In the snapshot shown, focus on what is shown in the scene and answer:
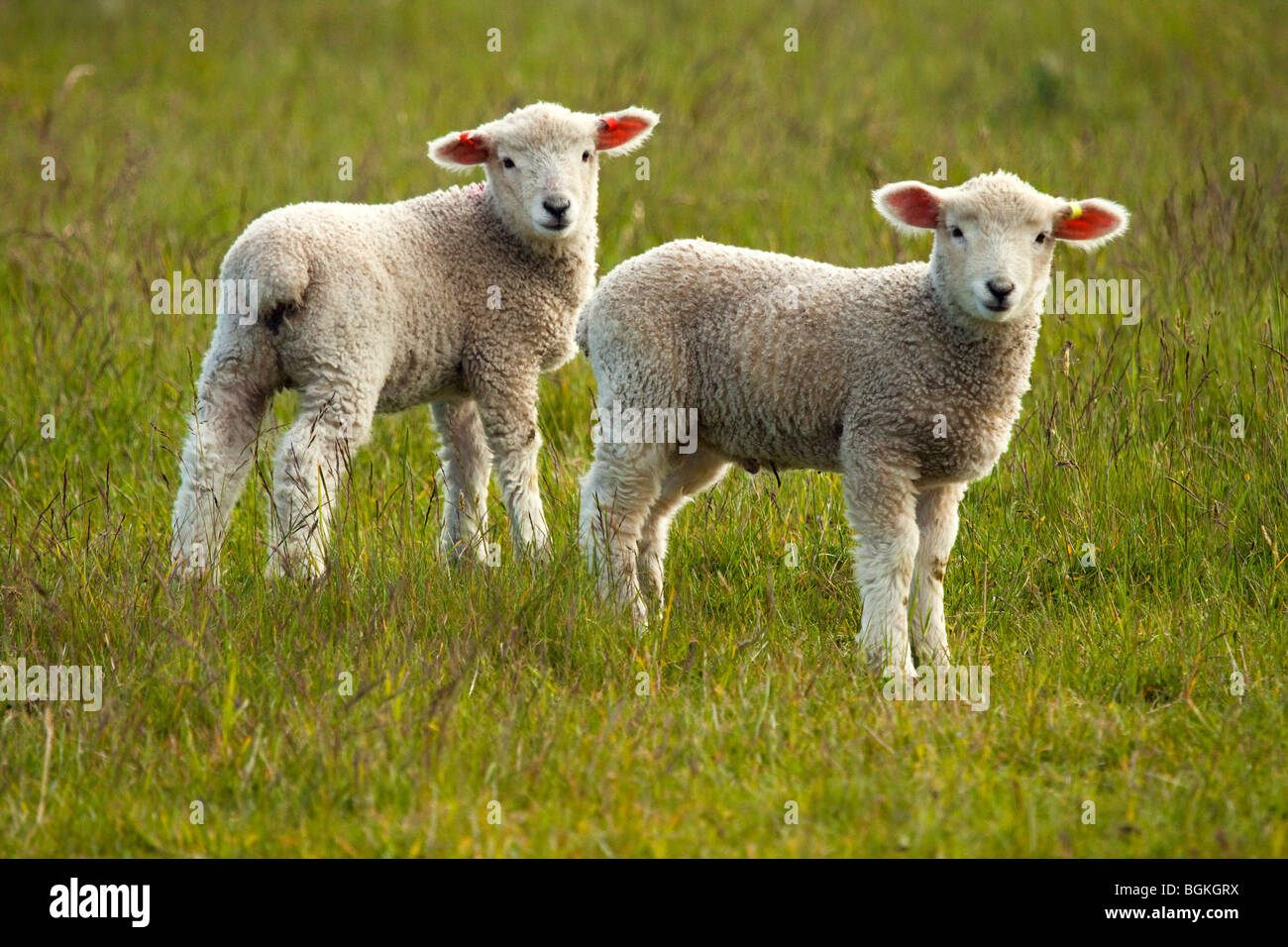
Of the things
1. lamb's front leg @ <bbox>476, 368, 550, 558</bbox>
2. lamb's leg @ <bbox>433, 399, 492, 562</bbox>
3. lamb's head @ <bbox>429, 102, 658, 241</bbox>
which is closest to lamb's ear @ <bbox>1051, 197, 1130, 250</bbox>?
lamb's head @ <bbox>429, 102, 658, 241</bbox>

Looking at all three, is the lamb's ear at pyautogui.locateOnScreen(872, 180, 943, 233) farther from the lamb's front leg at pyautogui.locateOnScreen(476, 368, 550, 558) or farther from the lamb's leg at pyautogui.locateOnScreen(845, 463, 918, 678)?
the lamb's front leg at pyautogui.locateOnScreen(476, 368, 550, 558)

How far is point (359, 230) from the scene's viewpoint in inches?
187

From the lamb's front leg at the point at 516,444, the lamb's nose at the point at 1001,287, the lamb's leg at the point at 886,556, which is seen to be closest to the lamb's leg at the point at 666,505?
the lamb's front leg at the point at 516,444

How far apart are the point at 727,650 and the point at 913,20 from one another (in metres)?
9.53

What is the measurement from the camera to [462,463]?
5371mm

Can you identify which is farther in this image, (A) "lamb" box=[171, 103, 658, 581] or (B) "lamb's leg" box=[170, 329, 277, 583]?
(B) "lamb's leg" box=[170, 329, 277, 583]

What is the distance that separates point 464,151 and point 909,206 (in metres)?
1.69

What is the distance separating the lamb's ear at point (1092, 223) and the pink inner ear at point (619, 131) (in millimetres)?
1665

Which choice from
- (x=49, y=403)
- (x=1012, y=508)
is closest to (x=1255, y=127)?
(x=1012, y=508)

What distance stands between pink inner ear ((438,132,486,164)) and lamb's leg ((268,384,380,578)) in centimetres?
97

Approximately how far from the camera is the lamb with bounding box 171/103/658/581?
14.9ft

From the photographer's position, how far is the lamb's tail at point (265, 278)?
4453 mm

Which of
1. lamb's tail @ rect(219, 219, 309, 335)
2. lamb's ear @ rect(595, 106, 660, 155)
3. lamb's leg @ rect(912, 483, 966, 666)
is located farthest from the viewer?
lamb's ear @ rect(595, 106, 660, 155)

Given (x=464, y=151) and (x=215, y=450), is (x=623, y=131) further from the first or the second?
(x=215, y=450)
